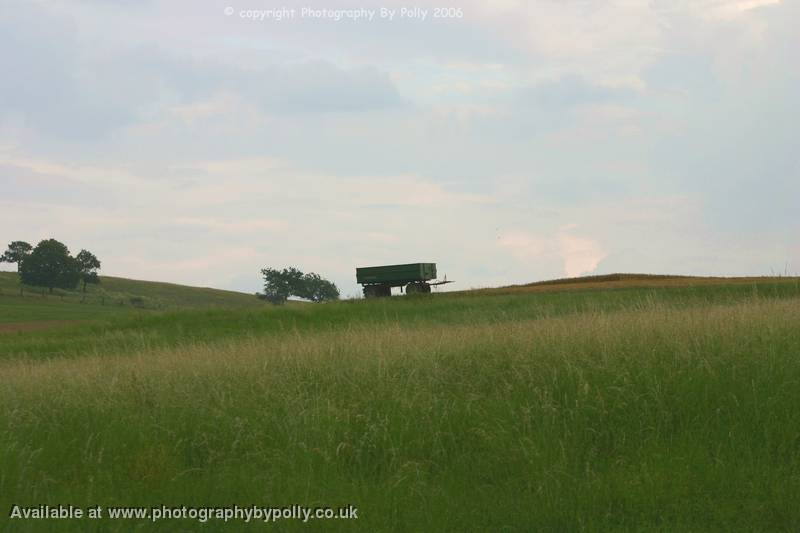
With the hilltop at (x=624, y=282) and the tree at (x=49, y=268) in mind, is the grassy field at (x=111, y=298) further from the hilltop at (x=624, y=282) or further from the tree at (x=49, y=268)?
the hilltop at (x=624, y=282)

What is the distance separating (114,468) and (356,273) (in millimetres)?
33356

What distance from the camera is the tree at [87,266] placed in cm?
10050

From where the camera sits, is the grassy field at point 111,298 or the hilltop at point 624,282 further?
the grassy field at point 111,298

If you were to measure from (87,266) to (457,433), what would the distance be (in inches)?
4060

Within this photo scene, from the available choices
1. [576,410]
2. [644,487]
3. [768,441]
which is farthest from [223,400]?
[768,441]

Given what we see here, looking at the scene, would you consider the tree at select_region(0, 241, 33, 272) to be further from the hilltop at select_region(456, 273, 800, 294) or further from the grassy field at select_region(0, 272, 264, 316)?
the hilltop at select_region(456, 273, 800, 294)

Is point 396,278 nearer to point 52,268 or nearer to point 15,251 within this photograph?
point 52,268

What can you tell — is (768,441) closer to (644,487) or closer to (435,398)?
(644,487)

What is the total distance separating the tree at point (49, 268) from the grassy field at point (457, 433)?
9154 centimetres

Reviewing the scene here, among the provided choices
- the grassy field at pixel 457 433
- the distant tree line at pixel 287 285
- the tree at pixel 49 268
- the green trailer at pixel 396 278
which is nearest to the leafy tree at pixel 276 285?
the distant tree line at pixel 287 285

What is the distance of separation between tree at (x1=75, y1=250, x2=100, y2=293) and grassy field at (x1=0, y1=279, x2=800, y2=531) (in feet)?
316

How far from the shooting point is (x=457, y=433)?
7555mm

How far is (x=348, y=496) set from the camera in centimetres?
643

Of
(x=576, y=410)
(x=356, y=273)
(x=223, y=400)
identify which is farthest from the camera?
(x=356, y=273)
